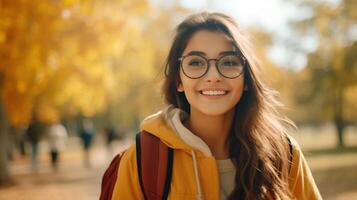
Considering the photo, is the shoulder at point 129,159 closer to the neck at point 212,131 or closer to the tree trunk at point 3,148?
the neck at point 212,131

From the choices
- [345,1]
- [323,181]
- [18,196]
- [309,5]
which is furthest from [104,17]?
[309,5]

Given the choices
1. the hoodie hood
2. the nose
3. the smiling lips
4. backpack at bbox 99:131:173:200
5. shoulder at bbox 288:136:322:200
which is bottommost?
shoulder at bbox 288:136:322:200

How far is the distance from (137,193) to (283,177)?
715mm

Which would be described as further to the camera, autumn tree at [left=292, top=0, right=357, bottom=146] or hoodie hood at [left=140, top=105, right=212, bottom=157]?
autumn tree at [left=292, top=0, right=357, bottom=146]

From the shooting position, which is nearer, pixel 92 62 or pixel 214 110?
pixel 214 110

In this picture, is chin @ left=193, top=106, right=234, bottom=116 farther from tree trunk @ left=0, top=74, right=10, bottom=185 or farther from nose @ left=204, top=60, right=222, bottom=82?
tree trunk @ left=0, top=74, right=10, bottom=185

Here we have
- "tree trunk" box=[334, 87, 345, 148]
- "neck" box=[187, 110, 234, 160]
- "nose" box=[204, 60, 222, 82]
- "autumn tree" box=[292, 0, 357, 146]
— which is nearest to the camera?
"nose" box=[204, 60, 222, 82]

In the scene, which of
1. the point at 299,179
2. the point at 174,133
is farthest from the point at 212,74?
the point at 299,179

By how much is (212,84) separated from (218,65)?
10 cm

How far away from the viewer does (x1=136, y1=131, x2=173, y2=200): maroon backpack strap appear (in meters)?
2.58

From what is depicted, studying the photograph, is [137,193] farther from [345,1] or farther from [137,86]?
[137,86]

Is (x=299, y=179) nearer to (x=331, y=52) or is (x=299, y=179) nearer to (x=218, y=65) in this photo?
(x=218, y=65)

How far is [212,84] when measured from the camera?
2.72m

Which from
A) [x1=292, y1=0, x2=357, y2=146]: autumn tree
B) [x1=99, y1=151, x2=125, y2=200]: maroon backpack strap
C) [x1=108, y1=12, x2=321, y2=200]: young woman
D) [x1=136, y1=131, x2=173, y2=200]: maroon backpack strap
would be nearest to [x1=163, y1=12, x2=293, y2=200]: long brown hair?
[x1=108, y1=12, x2=321, y2=200]: young woman
